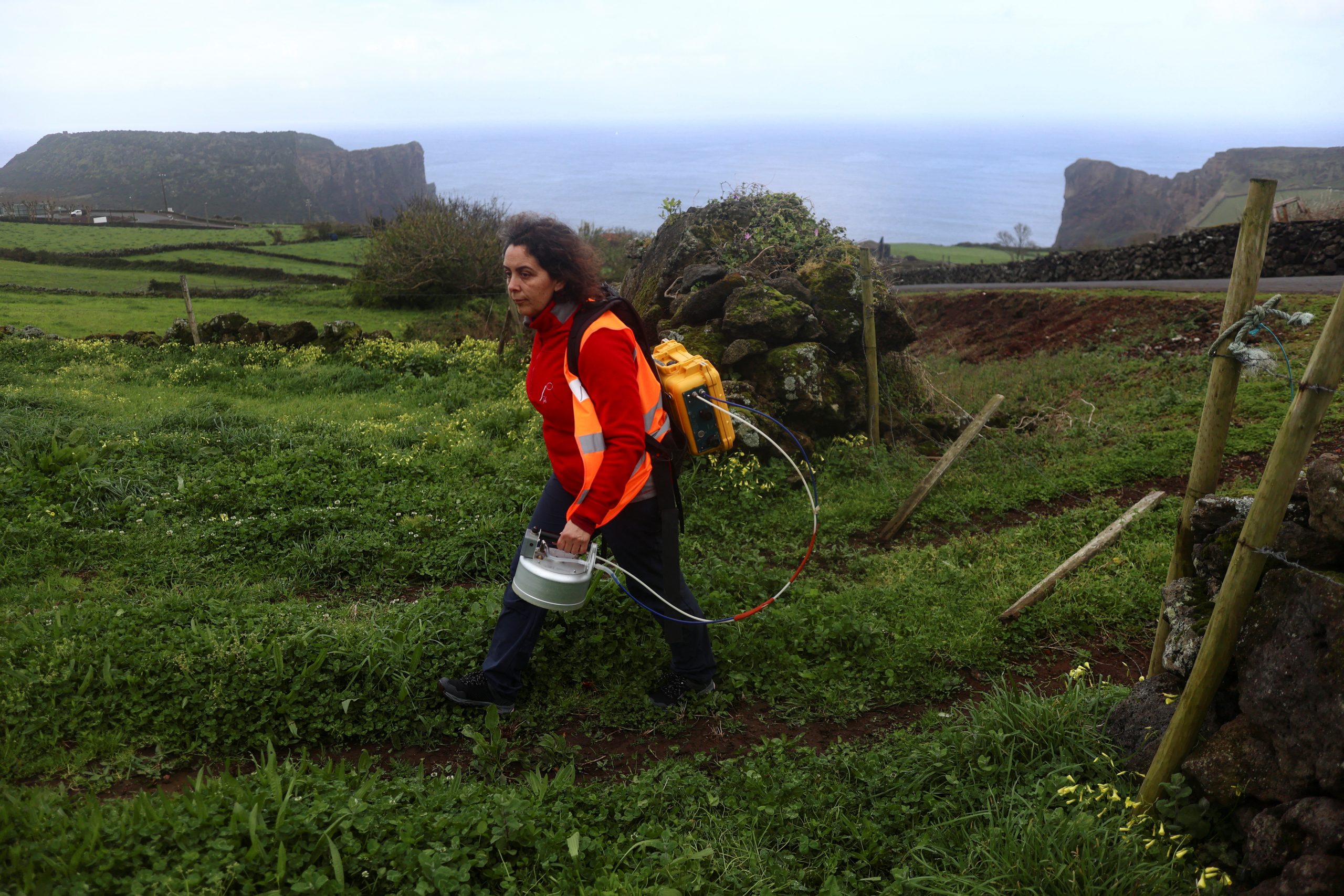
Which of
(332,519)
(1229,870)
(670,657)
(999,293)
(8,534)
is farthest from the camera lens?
(999,293)

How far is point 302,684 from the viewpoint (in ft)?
12.7

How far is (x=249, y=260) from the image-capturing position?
30.0 m

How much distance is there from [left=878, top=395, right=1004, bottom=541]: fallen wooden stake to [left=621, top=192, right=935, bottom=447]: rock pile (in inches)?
67.6

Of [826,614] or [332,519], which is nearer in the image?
[826,614]

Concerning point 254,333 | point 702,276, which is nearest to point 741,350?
point 702,276

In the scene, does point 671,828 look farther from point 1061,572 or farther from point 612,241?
point 612,241

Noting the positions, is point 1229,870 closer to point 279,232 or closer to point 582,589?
point 582,589

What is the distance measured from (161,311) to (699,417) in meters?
19.5

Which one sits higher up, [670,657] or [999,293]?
[999,293]

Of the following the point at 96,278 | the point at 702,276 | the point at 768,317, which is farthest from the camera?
the point at 96,278

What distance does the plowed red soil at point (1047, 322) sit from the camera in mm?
12477

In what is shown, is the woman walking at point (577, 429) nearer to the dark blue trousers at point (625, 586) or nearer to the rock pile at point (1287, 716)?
the dark blue trousers at point (625, 586)

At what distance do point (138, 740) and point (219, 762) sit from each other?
377mm

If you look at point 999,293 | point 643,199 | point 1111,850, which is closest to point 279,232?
point 999,293
